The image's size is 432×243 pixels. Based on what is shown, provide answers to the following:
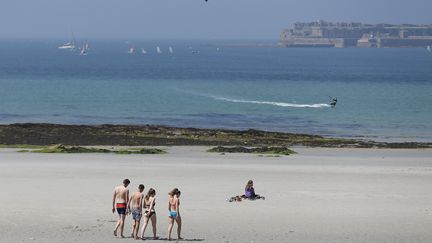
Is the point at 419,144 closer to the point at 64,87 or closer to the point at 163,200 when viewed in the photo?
the point at 163,200

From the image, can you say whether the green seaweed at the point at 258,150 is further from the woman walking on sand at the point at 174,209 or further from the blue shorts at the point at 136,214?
the blue shorts at the point at 136,214

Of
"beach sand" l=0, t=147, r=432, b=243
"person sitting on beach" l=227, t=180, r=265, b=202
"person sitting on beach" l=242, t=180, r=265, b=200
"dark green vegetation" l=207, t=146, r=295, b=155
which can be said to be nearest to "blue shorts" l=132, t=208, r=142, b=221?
"beach sand" l=0, t=147, r=432, b=243

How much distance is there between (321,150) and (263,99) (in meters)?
47.3

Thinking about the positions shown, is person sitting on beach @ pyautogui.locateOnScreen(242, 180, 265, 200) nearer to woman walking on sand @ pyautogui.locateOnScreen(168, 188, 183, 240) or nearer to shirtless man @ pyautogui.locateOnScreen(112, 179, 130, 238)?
woman walking on sand @ pyautogui.locateOnScreen(168, 188, 183, 240)

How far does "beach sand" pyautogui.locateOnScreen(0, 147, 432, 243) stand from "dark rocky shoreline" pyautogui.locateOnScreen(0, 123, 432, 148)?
7882 millimetres

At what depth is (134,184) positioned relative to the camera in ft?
111

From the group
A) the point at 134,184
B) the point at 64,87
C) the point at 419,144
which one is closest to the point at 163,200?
the point at 134,184

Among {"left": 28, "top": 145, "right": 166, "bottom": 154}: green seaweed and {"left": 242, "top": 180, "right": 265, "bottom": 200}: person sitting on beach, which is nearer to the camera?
{"left": 242, "top": 180, "right": 265, "bottom": 200}: person sitting on beach

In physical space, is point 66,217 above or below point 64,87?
below

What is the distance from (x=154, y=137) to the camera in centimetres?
5581

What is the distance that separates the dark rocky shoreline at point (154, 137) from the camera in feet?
175

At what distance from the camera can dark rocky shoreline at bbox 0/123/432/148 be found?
5332 centimetres

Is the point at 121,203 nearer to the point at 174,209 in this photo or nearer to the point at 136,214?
the point at 136,214

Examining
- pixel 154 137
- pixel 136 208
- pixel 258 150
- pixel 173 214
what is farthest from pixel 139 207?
pixel 154 137
